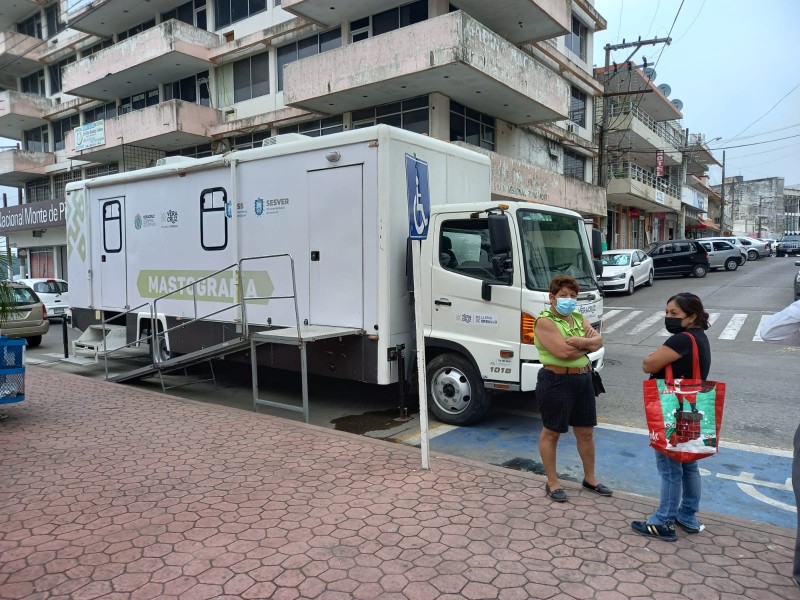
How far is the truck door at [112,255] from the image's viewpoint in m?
9.88

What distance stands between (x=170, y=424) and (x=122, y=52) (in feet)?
75.4

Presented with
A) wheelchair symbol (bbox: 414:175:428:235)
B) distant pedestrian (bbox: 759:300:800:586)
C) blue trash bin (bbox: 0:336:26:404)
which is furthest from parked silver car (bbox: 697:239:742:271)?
blue trash bin (bbox: 0:336:26:404)

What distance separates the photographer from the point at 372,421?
7113 millimetres

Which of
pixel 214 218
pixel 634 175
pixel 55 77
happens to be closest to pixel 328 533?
pixel 214 218

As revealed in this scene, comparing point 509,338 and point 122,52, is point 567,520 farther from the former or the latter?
point 122,52

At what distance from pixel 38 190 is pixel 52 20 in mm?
9670

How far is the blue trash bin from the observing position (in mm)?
6496

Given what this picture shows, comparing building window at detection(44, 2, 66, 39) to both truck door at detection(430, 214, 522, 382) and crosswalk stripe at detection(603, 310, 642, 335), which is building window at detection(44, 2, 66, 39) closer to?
crosswalk stripe at detection(603, 310, 642, 335)

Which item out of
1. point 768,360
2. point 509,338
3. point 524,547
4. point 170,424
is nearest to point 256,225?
point 170,424

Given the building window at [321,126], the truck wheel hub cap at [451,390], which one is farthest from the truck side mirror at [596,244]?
the building window at [321,126]

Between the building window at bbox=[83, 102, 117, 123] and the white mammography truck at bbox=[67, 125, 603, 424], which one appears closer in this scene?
the white mammography truck at bbox=[67, 125, 603, 424]

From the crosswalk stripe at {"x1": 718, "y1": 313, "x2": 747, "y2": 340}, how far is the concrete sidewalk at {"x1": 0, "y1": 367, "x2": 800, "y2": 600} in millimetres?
9968

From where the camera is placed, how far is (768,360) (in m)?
10.4

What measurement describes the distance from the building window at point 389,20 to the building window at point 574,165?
12.1m
